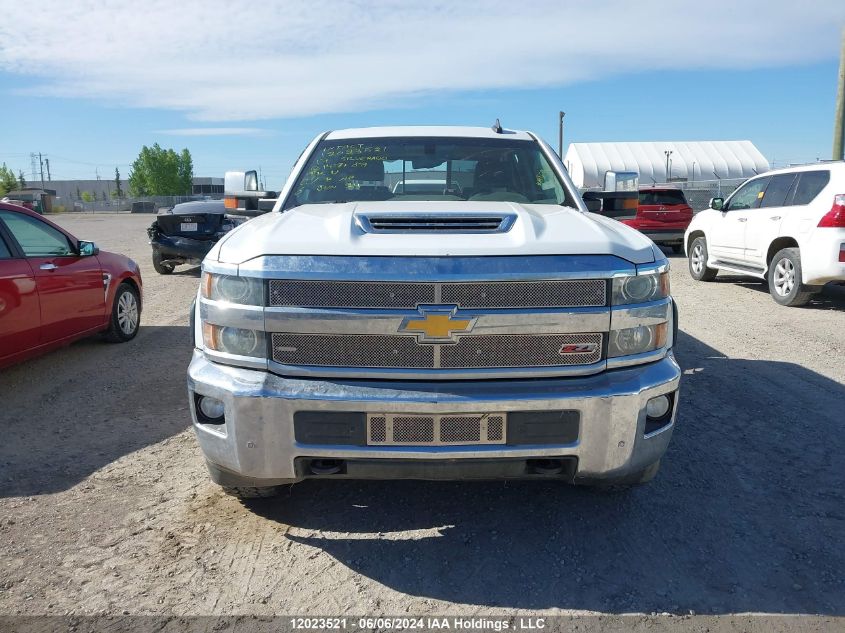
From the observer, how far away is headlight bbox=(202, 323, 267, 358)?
2.82 m

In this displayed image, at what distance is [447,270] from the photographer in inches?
107

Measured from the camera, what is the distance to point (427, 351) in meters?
2.77

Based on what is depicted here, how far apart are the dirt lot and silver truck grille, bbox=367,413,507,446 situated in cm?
59

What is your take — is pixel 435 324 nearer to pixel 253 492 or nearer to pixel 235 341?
pixel 235 341

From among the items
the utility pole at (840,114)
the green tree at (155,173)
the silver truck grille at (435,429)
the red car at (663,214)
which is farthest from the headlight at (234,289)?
the green tree at (155,173)

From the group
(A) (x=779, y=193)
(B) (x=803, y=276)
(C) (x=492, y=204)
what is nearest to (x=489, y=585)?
(C) (x=492, y=204)

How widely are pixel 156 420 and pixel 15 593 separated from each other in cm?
214

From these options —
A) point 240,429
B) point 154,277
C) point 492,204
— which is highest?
point 492,204

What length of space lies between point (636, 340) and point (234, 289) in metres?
1.68

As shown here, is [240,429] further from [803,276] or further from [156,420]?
[803,276]

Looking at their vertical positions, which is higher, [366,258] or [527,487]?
[366,258]

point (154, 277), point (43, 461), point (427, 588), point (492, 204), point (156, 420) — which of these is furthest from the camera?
point (154, 277)

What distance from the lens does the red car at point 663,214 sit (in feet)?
52.1

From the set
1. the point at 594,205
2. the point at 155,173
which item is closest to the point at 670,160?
the point at 594,205
